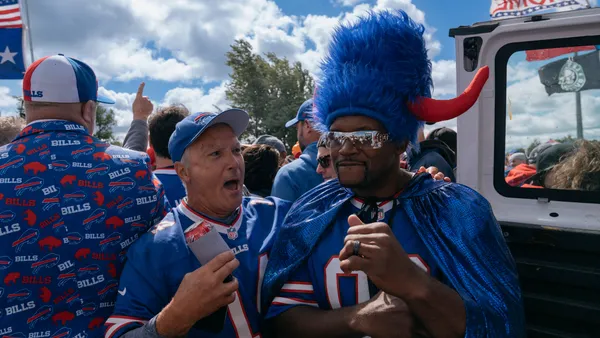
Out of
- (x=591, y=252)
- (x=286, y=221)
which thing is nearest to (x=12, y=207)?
(x=286, y=221)

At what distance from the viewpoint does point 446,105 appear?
1.89 m

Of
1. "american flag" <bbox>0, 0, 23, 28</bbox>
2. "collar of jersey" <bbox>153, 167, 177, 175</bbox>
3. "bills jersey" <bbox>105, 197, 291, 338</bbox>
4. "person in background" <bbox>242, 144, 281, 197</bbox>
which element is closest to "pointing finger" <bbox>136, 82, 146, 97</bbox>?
"collar of jersey" <bbox>153, 167, 177, 175</bbox>

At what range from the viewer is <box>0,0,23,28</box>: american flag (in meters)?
6.41

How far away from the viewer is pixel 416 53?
1.92 meters

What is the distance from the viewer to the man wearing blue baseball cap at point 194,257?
1.66 meters

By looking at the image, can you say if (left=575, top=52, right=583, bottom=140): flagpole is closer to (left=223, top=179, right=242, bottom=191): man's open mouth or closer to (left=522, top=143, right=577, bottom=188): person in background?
(left=522, top=143, right=577, bottom=188): person in background

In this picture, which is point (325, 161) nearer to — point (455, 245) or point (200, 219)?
point (200, 219)

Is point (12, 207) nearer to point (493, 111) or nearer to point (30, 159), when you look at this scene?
point (30, 159)

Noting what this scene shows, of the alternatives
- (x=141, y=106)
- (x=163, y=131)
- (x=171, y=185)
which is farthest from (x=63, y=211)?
(x=141, y=106)

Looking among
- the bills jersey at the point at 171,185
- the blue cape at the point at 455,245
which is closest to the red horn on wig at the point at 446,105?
the blue cape at the point at 455,245

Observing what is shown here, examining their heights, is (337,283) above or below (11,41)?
below

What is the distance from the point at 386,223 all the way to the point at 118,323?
1.11m

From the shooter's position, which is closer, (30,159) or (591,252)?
(30,159)

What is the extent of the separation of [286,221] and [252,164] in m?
1.89
